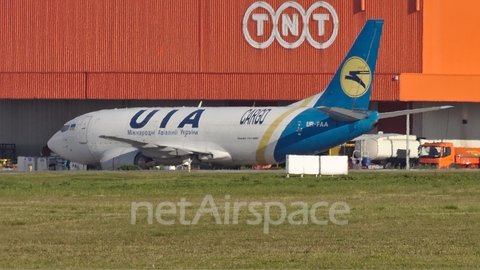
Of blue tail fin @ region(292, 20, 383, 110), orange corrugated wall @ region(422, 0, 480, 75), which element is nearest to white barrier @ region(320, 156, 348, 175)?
blue tail fin @ region(292, 20, 383, 110)

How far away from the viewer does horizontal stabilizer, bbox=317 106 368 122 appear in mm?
50219

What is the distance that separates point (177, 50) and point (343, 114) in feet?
81.5

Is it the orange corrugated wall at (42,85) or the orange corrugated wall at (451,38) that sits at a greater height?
the orange corrugated wall at (451,38)

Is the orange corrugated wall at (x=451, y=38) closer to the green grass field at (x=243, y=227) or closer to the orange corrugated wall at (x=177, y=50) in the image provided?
the orange corrugated wall at (x=177, y=50)

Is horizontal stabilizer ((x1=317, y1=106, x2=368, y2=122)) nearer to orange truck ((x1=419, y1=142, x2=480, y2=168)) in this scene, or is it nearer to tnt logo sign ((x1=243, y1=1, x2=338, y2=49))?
orange truck ((x1=419, y1=142, x2=480, y2=168))

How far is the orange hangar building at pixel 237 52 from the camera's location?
7069 centimetres

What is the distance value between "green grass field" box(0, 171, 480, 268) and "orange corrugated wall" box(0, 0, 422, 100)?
96.8ft

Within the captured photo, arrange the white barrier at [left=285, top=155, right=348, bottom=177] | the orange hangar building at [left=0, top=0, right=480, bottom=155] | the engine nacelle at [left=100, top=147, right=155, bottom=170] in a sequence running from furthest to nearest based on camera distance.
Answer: the orange hangar building at [left=0, top=0, right=480, bottom=155]
the engine nacelle at [left=100, top=147, right=155, bottom=170]
the white barrier at [left=285, top=155, right=348, bottom=177]

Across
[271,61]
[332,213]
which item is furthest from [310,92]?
[332,213]

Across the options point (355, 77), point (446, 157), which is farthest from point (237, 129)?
point (446, 157)

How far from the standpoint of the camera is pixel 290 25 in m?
71.9

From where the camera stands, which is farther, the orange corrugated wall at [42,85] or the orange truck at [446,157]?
the orange corrugated wall at [42,85]

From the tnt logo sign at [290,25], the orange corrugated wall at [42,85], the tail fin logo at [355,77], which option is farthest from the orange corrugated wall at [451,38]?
the orange corrugated wall at [42,85]

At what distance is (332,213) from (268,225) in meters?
3.72
